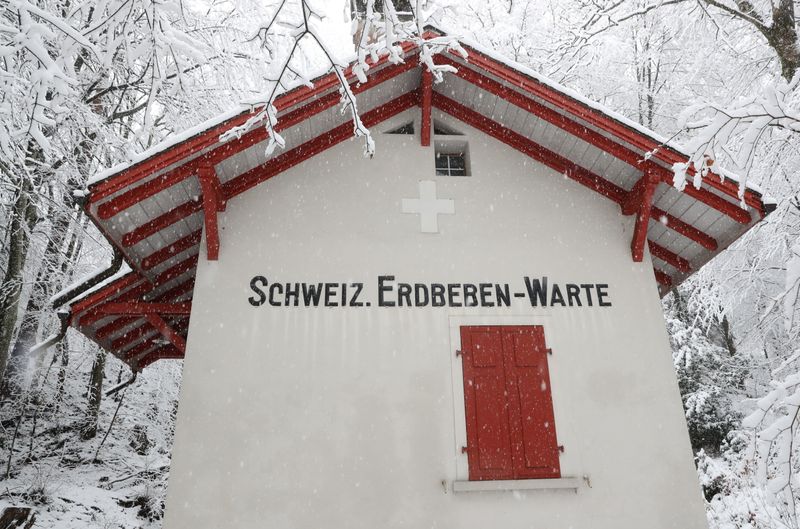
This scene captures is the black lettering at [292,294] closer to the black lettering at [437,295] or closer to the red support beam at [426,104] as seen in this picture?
the black lettering at [437,295]

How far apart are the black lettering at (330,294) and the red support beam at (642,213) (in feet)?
12.1

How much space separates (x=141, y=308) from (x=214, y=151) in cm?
211

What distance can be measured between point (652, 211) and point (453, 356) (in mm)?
3217

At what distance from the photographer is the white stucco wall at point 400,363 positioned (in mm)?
6336

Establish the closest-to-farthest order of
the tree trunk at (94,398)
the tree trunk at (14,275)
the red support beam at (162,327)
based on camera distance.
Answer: the red support beam at (162,327)
the tree trunk at (14,275)
the tree trunk at (94,398)

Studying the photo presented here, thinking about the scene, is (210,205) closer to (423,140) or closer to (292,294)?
(292,294)

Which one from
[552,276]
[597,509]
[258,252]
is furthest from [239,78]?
[597,509]

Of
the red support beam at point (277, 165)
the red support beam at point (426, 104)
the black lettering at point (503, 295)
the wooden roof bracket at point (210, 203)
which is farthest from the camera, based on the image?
the red support beam at point (426, 104)

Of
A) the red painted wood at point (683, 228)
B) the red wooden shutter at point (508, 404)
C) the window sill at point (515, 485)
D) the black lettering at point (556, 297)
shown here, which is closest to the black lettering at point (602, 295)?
the black lettering at point (556, 297)

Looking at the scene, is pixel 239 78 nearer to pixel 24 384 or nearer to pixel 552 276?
pixel 552 276

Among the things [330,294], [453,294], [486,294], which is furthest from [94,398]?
[486,294]

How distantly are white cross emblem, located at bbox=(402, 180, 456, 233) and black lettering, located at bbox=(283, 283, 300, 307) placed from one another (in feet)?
5.42

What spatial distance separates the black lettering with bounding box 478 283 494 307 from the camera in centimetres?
736

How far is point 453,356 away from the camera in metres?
7.05
